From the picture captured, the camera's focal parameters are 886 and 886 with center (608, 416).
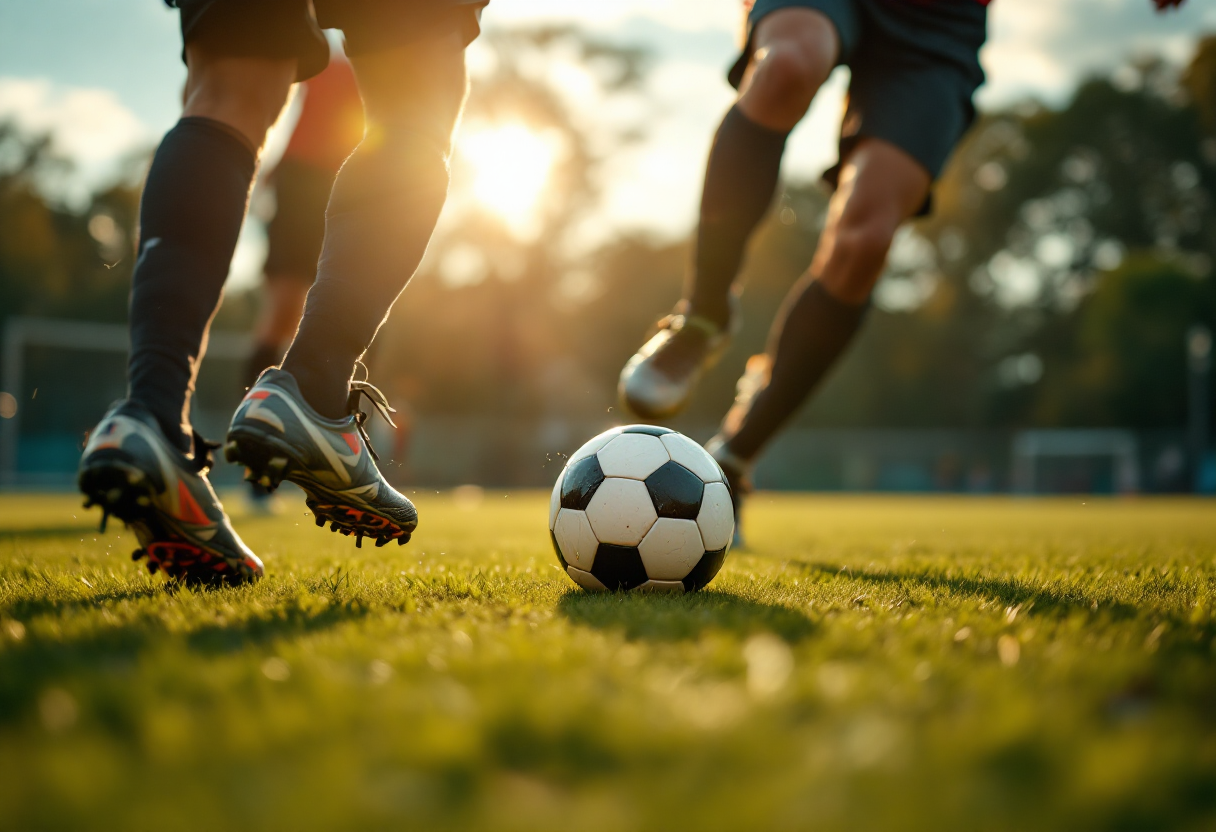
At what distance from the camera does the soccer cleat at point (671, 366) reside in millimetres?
2762

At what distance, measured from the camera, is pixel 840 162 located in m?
3.34

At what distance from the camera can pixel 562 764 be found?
0.72 m

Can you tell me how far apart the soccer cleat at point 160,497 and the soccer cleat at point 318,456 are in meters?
0.12

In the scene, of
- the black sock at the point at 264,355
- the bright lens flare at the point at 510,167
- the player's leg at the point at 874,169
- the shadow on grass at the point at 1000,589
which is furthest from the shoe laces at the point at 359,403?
the bright lens flare at the point at 510,167

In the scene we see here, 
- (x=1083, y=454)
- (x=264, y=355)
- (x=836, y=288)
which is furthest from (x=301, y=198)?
(x=1083, y=454)

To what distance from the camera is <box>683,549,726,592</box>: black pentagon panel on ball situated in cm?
190

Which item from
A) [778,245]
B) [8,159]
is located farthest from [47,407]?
[778,245]

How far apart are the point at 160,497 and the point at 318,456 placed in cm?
27

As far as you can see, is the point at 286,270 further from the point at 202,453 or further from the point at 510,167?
the point at 510,167

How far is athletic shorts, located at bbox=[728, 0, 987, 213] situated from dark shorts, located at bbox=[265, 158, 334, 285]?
291 centimetres

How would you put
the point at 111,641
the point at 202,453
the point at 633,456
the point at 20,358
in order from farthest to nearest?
the point at 20,358 < the point at 633,456 < the point at 202,453 < the point at 111,641

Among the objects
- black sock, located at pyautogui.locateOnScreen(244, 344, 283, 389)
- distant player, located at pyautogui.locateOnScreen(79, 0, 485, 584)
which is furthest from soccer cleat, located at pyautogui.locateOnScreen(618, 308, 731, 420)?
black sock, located at pyautogui.locateOnScreen(244, 344, 283, 389)

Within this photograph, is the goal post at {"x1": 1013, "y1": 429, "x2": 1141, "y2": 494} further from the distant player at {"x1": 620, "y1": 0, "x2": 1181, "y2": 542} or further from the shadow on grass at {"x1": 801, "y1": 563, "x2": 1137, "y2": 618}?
the shadow on grass at {"x1": 801, "y1": 563, "x2": 1137, "y2": 618}

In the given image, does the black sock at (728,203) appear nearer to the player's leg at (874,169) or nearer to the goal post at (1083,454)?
the player's leg at (874,169)
